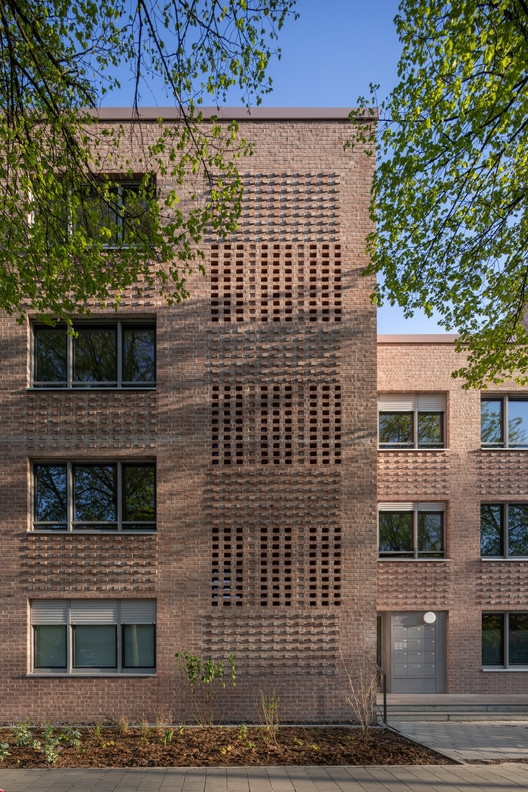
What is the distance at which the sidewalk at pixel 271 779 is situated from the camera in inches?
305

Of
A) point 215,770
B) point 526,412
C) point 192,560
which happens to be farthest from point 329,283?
point 215,770

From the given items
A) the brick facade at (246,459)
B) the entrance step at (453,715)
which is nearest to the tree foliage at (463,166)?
the brick facade at (246,459)

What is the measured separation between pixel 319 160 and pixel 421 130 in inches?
176

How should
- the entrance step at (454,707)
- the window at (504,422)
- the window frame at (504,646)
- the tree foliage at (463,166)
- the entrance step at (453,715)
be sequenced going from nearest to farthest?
the tree foliage at (463,166) → the entrance step at (453,715) → the entrance step at (454,707) → the window frame at (504,646) → the window at (504,422)

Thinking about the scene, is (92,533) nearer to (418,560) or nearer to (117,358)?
(117,358)

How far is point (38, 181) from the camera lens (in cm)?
868

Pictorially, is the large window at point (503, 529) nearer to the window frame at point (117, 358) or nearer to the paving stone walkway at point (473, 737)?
the paving stone walkway at point (473, 737)

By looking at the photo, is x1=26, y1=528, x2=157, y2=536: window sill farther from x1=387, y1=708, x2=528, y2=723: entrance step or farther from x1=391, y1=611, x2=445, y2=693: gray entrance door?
x1=391, y1=611, x2=445, y2=693: gray entrance door

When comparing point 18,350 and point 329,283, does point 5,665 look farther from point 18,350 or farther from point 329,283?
point 329,283

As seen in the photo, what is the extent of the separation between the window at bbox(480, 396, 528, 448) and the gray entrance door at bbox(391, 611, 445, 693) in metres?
4.99

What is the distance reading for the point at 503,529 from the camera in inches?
632

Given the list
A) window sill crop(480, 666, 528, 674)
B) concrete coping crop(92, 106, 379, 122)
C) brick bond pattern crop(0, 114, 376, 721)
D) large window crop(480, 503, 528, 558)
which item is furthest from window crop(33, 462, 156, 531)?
window sill crop(480, 666, 528, 674)

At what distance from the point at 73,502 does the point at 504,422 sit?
1150 centimetres

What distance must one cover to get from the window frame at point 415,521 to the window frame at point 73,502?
680 centimetres
